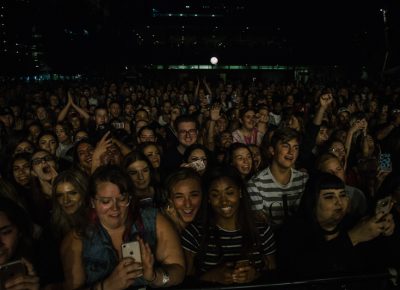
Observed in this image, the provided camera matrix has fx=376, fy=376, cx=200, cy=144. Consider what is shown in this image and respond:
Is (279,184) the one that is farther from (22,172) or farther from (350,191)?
(22,172)

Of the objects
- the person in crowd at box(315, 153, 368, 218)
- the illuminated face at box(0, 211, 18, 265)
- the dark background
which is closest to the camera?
the illuminated face at box(0, 211, 18, 265)

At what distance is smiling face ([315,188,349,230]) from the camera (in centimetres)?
281

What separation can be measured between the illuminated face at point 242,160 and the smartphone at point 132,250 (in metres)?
2.53

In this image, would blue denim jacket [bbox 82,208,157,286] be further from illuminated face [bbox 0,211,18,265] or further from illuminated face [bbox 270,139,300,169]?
illuminated face [bbox 270,139,300,169]

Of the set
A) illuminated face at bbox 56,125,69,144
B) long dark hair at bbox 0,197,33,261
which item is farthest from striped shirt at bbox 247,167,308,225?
illuminated face at bbox 56,125,69,144

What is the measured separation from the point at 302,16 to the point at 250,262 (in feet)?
108

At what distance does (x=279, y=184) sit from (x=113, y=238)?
6.45ft

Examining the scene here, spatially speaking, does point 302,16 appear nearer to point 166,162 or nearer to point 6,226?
point 166,162

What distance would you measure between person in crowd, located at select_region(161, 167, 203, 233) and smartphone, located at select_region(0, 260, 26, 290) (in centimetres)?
136

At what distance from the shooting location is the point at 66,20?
82.8 ft

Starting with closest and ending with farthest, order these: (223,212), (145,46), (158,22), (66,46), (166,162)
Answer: (223,212) < (166,162) < (66,46) < (145,46) < (158,22)

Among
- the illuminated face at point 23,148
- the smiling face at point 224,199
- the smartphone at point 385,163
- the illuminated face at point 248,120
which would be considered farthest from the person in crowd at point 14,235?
the illuminated face at point 248,120

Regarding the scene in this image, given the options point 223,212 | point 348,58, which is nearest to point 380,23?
point 348,58

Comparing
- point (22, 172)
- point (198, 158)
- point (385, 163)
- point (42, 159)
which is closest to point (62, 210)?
point (42, 159)
